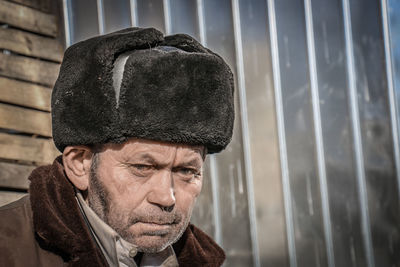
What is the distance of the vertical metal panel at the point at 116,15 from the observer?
3797 millimetres

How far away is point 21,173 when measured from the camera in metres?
3.54

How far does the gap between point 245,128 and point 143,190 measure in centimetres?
144

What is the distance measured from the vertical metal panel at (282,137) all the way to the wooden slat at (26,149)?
1319 millimetres

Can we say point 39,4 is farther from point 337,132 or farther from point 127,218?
point 127,218

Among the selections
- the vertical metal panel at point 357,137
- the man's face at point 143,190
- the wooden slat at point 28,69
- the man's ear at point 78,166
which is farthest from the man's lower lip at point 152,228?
the wooden slat at point 28,69

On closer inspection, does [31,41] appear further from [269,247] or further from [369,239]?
[369,239]

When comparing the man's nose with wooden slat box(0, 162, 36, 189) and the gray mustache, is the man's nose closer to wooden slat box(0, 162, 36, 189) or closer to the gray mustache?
the gray mustache

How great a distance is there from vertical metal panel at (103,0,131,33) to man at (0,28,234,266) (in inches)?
62.3

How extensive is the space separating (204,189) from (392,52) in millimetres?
1214

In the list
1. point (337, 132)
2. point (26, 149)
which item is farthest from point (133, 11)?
point (337, 132)

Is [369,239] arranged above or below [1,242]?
below

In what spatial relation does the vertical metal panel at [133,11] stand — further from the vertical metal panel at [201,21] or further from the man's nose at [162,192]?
the man's nose at [162,192]

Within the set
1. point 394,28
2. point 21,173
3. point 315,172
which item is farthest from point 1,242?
point 394,28

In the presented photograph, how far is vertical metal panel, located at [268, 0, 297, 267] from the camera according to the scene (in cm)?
337
